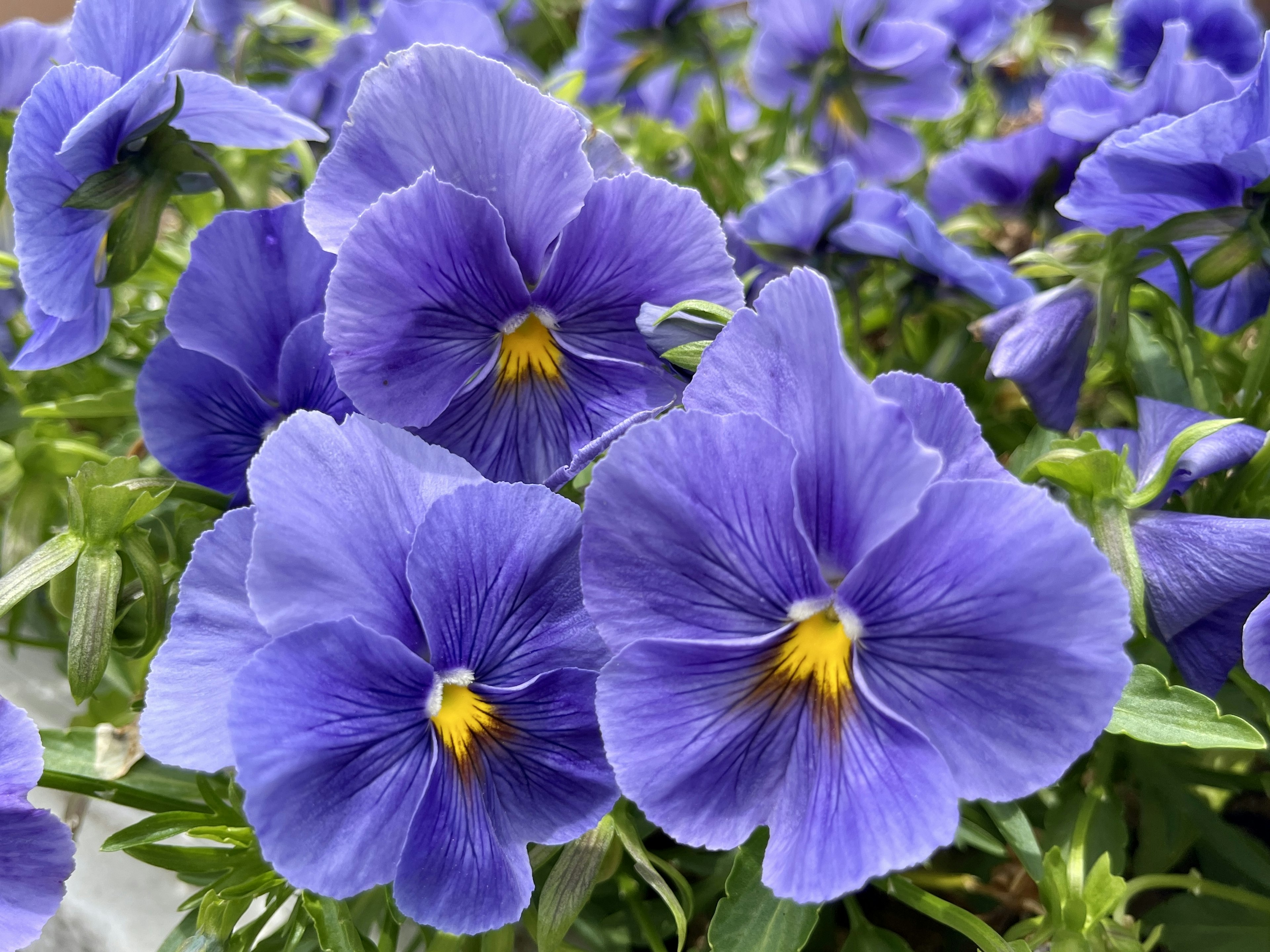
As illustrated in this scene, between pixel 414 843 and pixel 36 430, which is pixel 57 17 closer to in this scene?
pixel 36 430

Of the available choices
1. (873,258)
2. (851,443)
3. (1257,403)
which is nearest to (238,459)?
(851,443)

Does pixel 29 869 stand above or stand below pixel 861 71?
below

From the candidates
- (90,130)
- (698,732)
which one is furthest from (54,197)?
(698,732)

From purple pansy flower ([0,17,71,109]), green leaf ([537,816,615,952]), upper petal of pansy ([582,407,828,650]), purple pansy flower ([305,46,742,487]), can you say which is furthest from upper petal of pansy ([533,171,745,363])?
purple pansy flower ([0,17,71,109])

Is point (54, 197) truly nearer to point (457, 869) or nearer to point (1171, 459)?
point (457, 869)

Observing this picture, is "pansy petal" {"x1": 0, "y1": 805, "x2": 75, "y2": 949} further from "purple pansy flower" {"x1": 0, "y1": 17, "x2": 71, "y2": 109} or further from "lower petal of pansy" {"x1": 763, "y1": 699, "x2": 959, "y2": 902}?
"purple pansy flower" {"x1": 0, "y1": 17, "x2": 71, "y2": 109}

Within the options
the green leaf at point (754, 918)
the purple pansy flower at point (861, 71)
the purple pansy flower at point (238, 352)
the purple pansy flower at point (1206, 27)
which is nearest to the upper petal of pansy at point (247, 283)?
the purple pansy flower at point (238, 352)
